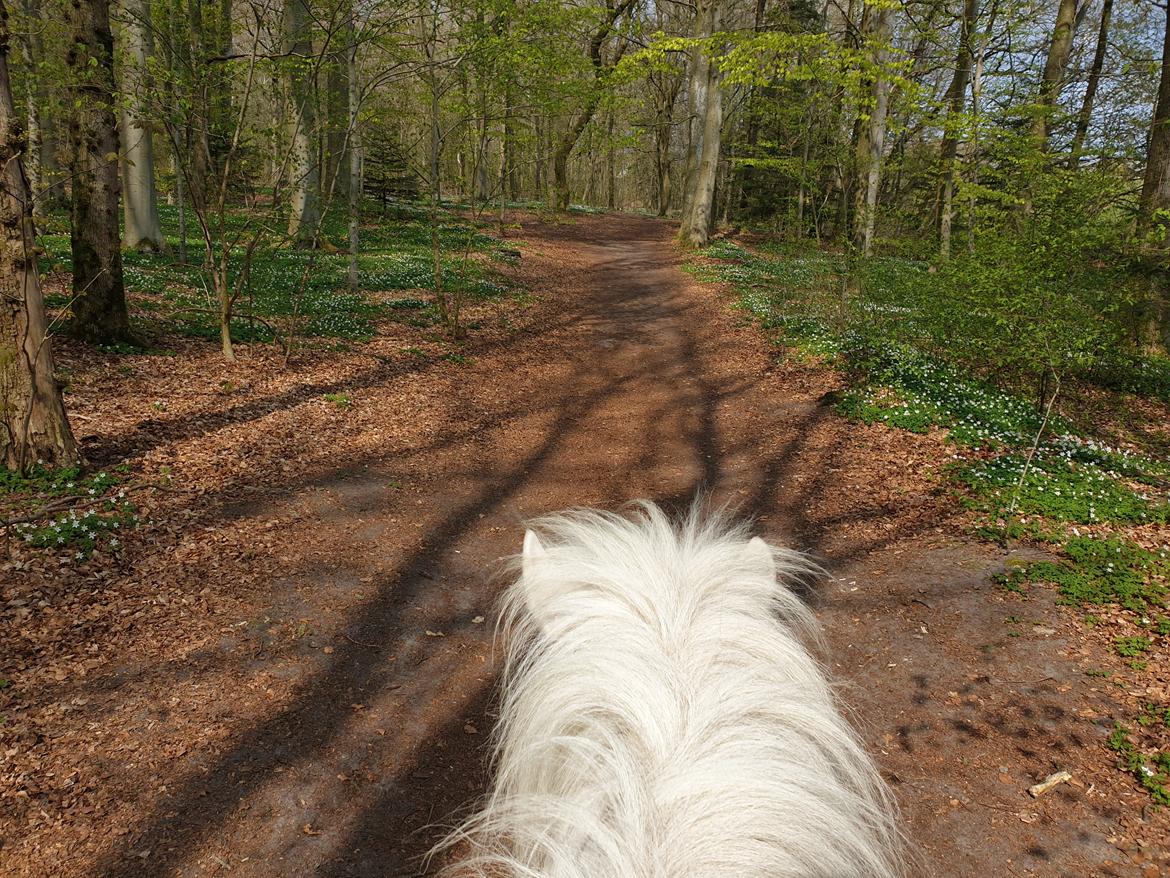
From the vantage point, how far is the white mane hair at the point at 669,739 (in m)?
1.28

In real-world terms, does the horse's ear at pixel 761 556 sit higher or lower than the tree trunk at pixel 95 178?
lower

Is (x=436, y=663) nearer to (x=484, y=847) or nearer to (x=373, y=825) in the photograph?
(x=373, y=825)

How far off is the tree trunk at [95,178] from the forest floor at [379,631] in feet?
2.18

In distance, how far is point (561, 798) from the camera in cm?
142

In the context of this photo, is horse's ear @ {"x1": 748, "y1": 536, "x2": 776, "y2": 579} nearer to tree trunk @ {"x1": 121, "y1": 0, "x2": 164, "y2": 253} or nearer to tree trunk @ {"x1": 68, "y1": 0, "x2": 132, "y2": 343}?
tree trunk @ {"x1": 68, "y1": 0, "x2": 132, "y2": 343}

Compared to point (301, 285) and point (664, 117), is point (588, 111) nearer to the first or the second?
point (664, 117)

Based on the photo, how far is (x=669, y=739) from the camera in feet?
4.81

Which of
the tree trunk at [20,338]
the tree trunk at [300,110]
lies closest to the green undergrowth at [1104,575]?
the tree trunk at [20,338]

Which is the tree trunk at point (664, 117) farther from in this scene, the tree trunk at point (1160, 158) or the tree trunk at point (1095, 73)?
the tree trunk at point (1160, 158)

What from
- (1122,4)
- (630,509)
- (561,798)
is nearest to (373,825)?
(561,798)

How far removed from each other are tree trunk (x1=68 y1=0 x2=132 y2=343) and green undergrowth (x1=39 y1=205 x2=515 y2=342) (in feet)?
1.38

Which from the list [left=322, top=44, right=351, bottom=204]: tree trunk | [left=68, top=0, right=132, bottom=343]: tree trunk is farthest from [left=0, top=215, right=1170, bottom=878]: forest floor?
[left=322, top=44, right=351, bottom=204]: tree trunk

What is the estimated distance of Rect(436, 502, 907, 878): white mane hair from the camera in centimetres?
128

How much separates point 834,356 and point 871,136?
6.83 metres
